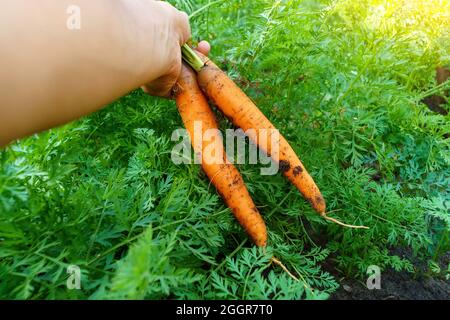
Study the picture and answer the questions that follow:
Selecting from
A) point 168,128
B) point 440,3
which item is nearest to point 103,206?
point 168,128

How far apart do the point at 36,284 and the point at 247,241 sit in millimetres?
691

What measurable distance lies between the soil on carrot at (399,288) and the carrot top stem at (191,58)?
85 centimetres

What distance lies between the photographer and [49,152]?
1293 millimetres

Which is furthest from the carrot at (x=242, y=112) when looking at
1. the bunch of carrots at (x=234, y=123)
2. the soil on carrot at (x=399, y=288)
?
the soil on carrot at (x=399, y=288)

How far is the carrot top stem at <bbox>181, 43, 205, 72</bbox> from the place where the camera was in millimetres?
1489

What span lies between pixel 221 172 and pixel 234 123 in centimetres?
21

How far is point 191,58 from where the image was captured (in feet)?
4.90

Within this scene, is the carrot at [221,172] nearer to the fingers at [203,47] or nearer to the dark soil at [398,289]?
the fingers at [203,47]

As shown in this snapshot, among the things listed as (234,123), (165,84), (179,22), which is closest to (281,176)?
(234,123)

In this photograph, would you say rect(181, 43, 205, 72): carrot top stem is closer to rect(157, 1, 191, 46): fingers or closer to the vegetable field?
rect(157, 1, 191, 46): fingers

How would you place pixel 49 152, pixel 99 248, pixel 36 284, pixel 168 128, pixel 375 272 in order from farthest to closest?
pixel 168 128, pixel 375 272, pixel 49 152, pixel 99 248, pixel 36 284

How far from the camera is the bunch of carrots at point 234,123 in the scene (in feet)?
4.62

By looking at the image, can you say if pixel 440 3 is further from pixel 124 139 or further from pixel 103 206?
pixel 103 206

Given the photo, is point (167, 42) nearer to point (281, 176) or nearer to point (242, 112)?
point (242, 112)
